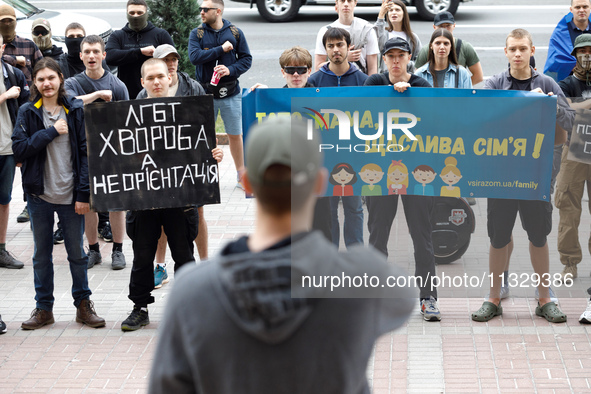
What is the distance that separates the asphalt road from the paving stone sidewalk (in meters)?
7.88

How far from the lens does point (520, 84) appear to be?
6004mm

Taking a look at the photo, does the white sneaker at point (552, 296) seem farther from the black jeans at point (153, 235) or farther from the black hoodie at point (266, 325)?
the black hoodie at point (266, 325)

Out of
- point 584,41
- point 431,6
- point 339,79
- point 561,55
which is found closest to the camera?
point 584,41

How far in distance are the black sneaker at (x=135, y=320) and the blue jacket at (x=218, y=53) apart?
350 cm

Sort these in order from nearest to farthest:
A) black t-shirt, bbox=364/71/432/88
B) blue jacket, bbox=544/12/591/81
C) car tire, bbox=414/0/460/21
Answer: black t-shirt, bbox=364/71/432/88
blue jacket, bbox=544/12/591/81
car tire, bbox=414/0/460/21

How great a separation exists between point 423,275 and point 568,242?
1427mm

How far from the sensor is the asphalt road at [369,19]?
15227 millimetres

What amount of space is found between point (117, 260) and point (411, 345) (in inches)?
121

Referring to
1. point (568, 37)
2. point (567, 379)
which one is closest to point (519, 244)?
point (567, 379)

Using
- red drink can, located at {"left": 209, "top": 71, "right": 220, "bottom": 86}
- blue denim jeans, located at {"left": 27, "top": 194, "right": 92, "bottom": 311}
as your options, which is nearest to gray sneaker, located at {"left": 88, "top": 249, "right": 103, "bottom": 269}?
blue denim jeans, located at {"left": 27, "top": 194, "right": 92, "bottom": 311}

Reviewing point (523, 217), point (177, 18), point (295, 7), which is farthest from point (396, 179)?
point (295, 7)

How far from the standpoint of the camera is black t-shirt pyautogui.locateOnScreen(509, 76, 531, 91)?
597 cm

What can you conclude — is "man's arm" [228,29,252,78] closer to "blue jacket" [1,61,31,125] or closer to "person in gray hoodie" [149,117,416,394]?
"blue jacket" [1,61,31,125]

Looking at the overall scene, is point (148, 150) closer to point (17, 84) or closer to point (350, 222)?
point (350, 222)
